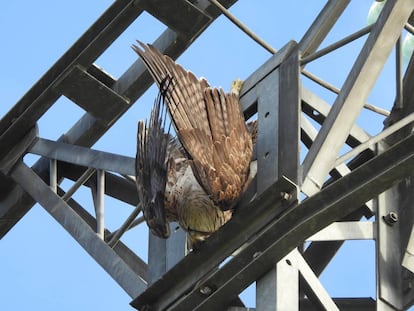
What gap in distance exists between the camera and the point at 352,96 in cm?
613

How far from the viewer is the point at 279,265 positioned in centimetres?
584

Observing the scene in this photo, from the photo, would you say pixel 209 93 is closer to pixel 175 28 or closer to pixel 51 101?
pixel 175 28

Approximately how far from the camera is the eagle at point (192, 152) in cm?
670

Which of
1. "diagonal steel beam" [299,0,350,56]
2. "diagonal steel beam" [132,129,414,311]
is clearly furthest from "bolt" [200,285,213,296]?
"diagonal steel beam" [299,0,350,56]

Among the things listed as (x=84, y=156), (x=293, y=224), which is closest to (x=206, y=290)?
(x=293, y=224)

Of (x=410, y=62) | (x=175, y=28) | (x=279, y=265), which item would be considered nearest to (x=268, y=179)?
(x=279, y=265)

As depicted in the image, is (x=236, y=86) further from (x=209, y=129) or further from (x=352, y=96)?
(x=352, y=96)

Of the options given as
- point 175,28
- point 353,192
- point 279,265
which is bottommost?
point 279,265

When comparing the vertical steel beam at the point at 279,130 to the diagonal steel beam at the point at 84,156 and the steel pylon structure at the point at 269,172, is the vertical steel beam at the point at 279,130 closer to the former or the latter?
the steel pylon structure at the point at 269,172

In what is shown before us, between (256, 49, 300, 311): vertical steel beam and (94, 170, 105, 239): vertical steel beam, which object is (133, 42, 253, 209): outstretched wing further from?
(94, 170, 105, 239): vertical steel beam

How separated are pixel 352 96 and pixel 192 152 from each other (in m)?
0.94

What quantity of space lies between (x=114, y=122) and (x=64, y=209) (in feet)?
2.17

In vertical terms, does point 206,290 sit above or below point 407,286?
below

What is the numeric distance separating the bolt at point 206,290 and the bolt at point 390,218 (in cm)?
92
